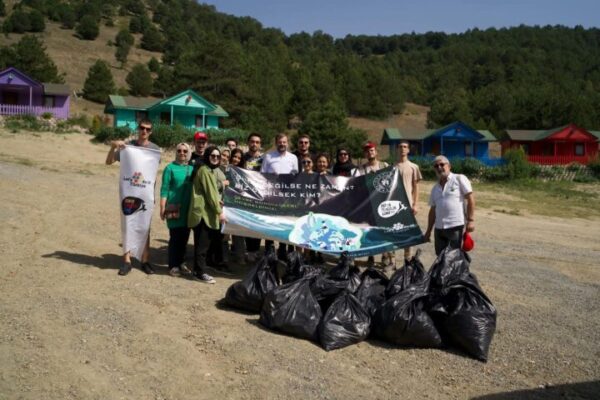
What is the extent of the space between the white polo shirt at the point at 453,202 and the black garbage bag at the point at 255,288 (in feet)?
6.89

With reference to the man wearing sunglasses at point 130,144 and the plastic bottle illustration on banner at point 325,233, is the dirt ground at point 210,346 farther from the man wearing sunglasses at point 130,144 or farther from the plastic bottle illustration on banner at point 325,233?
the plastic bottle illustration on banner at point 325,233

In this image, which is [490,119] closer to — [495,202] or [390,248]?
[495,202]

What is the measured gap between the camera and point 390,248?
21.2 ft

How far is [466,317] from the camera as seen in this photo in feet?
15.3

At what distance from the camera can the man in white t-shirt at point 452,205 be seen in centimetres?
608

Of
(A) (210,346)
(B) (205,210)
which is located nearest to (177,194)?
(B) (205,210)

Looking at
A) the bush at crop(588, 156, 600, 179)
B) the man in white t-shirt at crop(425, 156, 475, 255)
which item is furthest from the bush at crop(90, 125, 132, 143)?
the bush at crop(588, 156, 600, 179)

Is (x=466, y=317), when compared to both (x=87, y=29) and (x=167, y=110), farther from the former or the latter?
(x=87, y=29)

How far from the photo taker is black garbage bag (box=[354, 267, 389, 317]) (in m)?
5.11

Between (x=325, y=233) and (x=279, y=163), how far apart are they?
54.5 inches

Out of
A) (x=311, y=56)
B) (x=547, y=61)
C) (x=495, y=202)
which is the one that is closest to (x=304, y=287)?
(x=495, y=202)

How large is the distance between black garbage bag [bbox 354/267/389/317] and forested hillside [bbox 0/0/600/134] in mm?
39824

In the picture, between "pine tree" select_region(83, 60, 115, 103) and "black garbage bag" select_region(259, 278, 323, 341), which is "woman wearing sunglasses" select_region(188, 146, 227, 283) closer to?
"black garbage bag" select_region(259, 278, 323, 341)

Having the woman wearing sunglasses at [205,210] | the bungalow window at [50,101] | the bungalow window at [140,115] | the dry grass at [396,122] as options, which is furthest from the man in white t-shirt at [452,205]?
the dry grass at [396,122]
